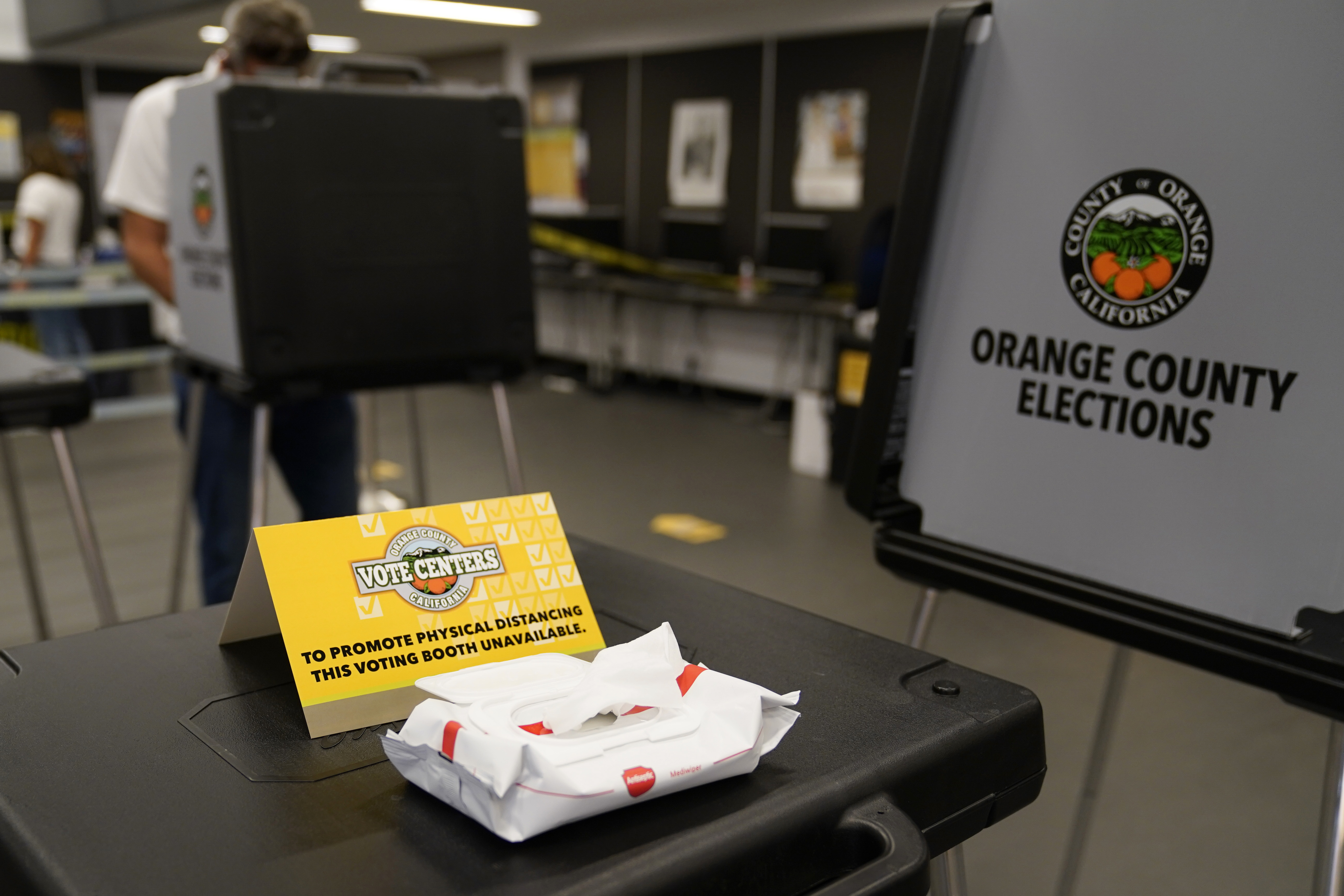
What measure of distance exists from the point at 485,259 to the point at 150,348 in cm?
459

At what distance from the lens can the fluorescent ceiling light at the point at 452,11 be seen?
5266 mm

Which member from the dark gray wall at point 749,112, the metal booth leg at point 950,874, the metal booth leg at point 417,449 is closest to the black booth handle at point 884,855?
the metal booth leg at point 950,874

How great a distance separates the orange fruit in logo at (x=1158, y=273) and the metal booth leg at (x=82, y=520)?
133 centimetres

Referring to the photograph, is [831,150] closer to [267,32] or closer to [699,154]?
[699,154]

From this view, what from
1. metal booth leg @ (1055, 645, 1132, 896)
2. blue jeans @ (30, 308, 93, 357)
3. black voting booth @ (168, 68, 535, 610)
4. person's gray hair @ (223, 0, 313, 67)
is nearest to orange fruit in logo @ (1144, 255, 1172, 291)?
metal booth leg @ (1055, 645, 1132, 896)

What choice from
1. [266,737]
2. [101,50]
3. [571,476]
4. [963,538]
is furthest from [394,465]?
[101,50]

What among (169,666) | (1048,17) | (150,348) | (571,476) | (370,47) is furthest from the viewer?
(370,47)

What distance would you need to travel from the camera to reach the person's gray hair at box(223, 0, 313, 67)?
1.67 m

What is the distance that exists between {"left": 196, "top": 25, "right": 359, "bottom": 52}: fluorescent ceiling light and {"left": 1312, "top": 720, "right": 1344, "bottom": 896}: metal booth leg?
682cm

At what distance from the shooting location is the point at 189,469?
168 centimetres

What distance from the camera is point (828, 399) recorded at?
4.22m

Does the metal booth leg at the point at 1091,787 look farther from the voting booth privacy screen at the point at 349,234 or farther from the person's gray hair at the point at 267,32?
the person's gray hair at the point at 267,32

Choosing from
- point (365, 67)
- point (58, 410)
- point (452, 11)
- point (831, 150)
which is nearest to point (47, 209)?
point (452, 11)

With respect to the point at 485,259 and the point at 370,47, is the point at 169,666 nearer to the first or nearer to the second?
the point at 485,259
